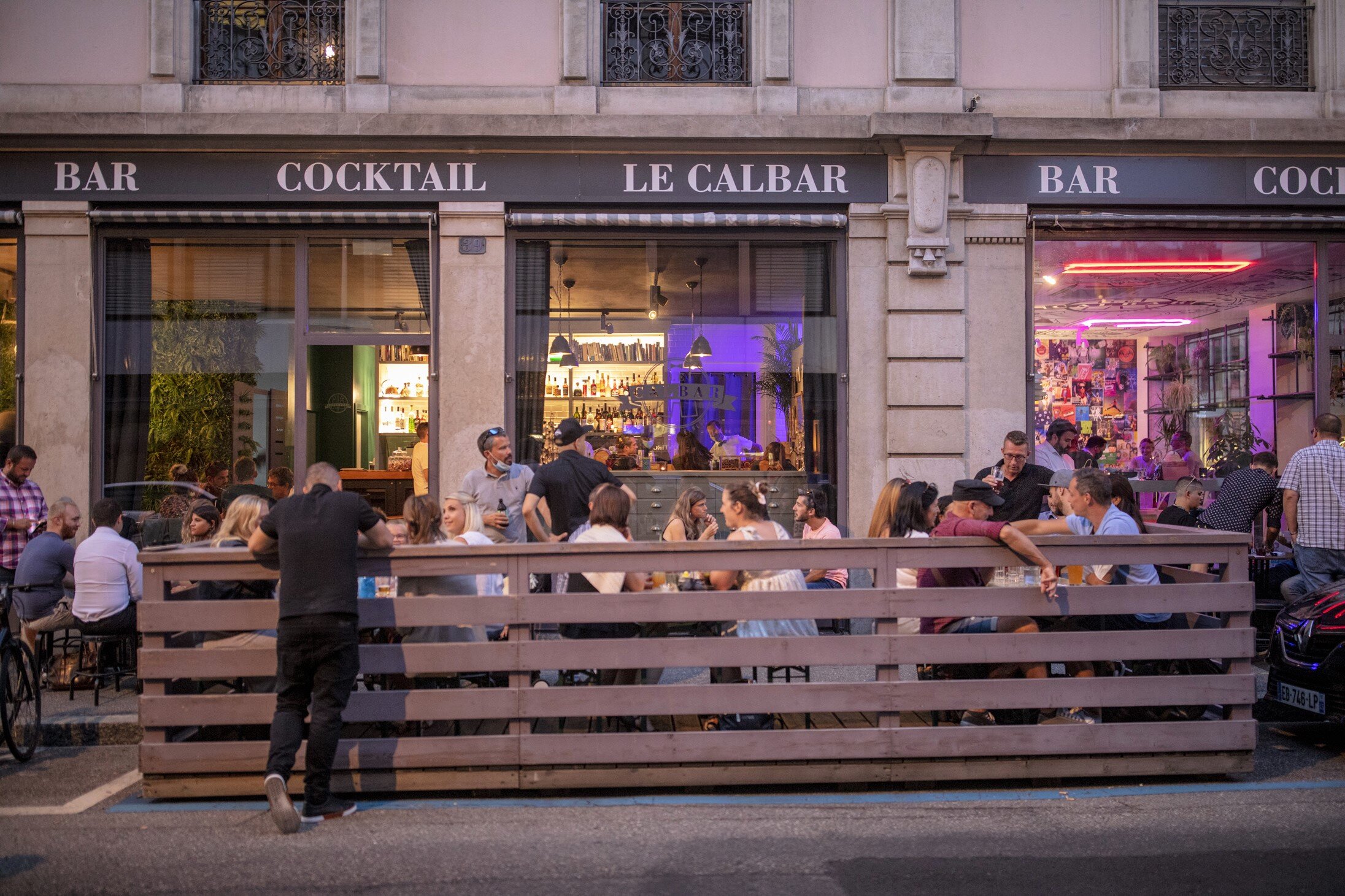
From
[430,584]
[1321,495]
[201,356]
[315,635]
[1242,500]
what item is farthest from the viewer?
A: [201,356]

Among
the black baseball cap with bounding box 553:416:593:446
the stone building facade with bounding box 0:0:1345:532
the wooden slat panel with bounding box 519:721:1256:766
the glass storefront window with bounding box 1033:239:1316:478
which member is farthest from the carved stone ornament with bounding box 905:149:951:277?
the wooden slat panel with bounding box 519:721:1256:766

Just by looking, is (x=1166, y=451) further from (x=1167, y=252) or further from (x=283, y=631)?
(x=283, y=631)

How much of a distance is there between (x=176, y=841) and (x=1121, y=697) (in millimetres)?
5030

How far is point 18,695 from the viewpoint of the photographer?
6.62 m

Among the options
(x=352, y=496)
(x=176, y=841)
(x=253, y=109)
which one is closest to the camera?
(x=176, y=841)

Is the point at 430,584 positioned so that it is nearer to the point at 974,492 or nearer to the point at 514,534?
the point at 514,534

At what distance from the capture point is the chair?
7.89 m

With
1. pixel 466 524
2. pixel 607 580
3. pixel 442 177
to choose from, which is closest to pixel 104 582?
pixel 466 524

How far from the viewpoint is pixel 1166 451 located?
1272 cm

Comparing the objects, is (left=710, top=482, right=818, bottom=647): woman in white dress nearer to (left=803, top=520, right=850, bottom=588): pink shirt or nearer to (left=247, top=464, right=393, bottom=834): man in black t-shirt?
(left=803, top=520, right=850, bottom=588): pink shirt

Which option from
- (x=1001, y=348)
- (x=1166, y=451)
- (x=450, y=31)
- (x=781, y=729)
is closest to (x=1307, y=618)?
(x=781, y=729)

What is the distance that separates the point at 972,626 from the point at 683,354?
6.10m

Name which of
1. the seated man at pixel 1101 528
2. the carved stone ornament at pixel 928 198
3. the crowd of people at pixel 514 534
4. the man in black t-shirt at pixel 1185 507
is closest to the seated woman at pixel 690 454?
the crowd of people at pixel 514 534

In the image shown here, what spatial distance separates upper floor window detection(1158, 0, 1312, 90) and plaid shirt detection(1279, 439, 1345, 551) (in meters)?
4.74
